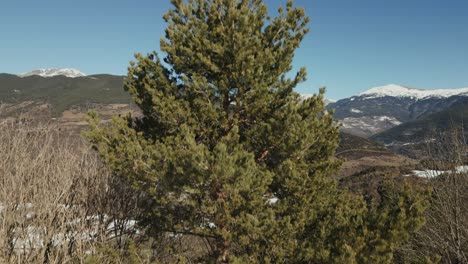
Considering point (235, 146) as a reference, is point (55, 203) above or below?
below

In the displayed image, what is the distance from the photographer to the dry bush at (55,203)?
8.48 m

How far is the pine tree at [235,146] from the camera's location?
765 centimetres

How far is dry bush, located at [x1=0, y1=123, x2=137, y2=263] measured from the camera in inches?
334

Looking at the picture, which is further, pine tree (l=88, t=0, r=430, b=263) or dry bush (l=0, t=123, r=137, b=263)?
dry bush (l=0, t=123, r=137, b=263)

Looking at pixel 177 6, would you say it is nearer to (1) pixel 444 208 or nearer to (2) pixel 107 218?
(2) pixel 107 218

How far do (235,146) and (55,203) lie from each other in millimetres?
4661

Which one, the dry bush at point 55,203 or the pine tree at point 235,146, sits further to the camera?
the dry bush at point 55,203

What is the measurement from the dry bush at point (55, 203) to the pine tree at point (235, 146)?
115 centimetres

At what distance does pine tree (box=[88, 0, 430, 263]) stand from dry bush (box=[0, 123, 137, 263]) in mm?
1152

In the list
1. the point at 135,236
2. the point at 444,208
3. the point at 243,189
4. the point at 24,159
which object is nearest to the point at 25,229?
the point at 24,159

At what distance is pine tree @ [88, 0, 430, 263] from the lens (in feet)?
25.1

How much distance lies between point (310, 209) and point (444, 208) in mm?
5149

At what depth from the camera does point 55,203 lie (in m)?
8.72

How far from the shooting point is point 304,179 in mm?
8852
